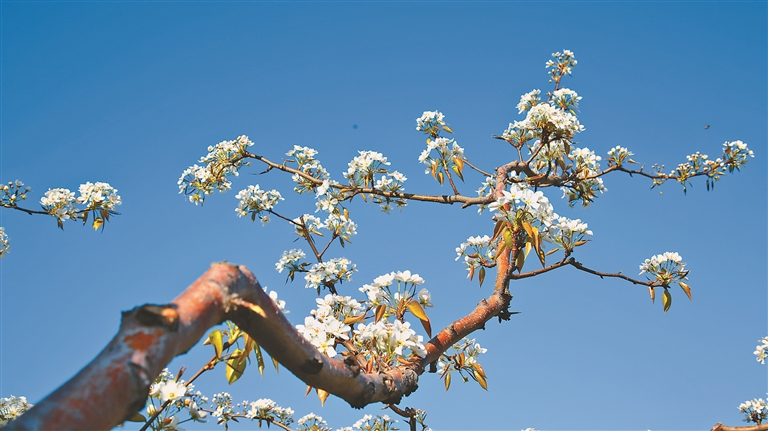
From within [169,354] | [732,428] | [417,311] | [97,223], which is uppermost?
[97,223]

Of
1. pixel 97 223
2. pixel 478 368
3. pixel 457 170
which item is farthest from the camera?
pixel 97 223

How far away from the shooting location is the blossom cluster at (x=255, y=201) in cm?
510

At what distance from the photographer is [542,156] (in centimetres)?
514

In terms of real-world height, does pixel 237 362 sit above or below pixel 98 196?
below

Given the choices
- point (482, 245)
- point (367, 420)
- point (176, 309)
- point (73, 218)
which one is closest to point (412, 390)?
point (176, 309)

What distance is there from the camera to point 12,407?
4.19 metres

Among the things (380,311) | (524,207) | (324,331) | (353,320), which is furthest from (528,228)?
(324,331)

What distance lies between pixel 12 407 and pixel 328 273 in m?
2.61

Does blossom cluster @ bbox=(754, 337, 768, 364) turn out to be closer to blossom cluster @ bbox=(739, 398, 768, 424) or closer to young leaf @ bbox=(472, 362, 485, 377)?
blossom cluster @ bbox=(739, 398, 768, 424)

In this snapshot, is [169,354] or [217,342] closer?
[169,354]

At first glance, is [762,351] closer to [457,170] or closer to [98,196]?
[457,170]

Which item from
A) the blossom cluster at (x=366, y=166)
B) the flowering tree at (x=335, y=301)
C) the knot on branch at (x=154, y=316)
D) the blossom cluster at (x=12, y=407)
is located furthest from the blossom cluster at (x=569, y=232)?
the blossom cluster at (x=12, y=407)

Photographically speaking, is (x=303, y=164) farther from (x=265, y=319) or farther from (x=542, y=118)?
(x=265, y=319)

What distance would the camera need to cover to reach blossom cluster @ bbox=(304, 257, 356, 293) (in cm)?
407
